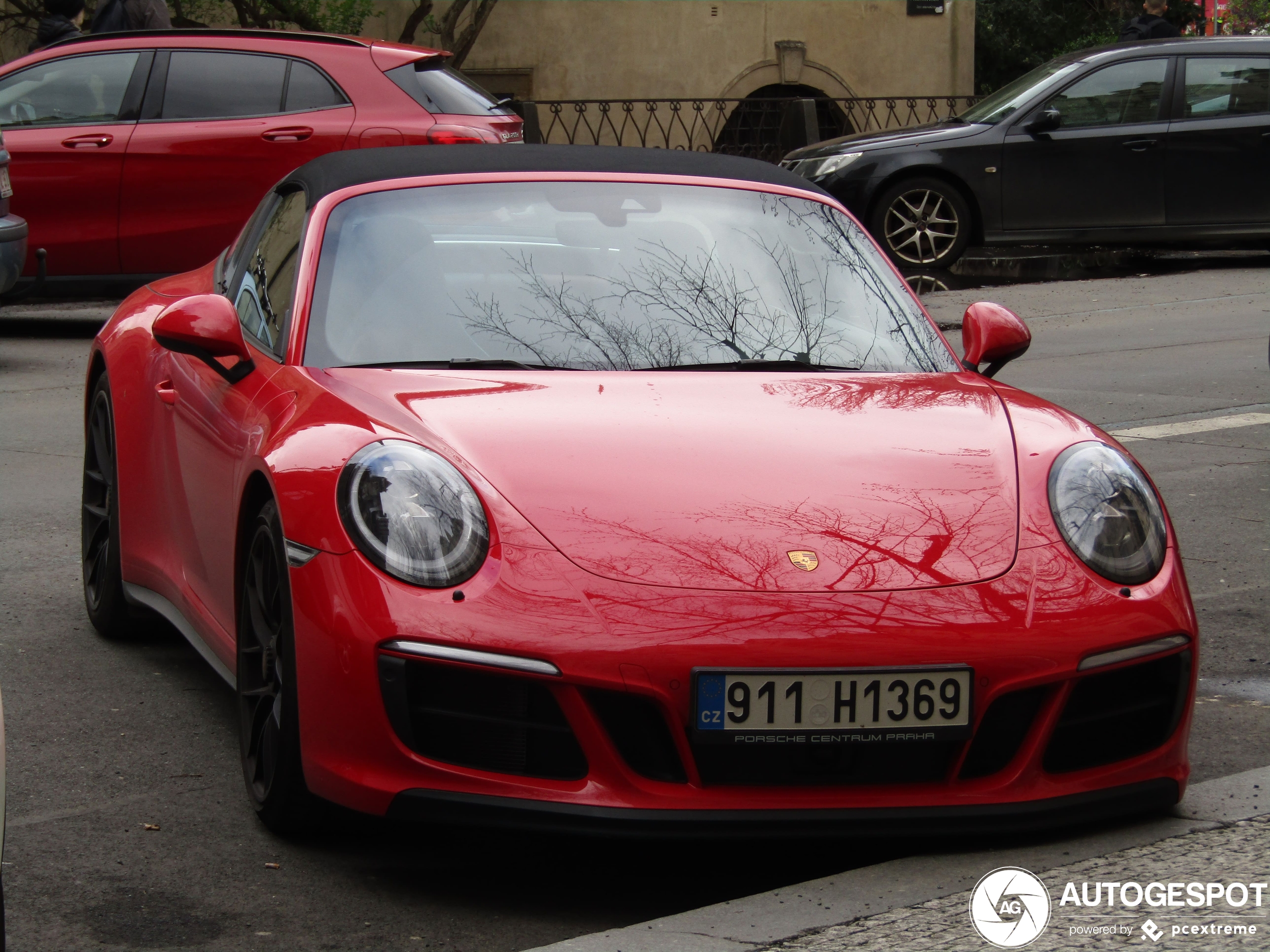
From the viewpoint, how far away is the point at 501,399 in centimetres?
379

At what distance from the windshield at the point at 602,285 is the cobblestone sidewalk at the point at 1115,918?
147 centimetres

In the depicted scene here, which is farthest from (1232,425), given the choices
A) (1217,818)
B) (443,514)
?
(443,514)

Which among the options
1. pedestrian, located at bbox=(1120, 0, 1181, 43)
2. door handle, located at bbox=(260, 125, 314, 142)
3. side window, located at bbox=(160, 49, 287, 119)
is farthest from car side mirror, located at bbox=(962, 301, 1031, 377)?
pedestrian, located at bbox=(1120, 0, 1181, 43)

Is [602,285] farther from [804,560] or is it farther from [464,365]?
[804,560]

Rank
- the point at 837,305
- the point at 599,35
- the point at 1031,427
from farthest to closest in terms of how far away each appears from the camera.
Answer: the point at 599,35, the point at 837,305, the point at 1031,427

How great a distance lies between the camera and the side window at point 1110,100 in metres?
14.7

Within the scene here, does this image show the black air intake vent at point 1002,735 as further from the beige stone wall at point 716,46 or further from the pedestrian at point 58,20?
the beige stone wall at point 716,46

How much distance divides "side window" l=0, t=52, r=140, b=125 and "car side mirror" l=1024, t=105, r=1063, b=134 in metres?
6.99

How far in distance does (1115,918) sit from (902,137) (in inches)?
485

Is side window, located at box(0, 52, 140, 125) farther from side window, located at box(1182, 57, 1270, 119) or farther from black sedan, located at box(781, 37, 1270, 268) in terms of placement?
side window, located at box(1182, 57, 1270, 119)

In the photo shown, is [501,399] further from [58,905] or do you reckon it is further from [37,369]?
[37,369]

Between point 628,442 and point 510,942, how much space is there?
989mm

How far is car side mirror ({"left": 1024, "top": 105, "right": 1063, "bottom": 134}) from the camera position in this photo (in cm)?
1452

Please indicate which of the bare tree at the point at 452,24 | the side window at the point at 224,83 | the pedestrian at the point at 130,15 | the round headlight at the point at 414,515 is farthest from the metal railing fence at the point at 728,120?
the round headlight at the point at 414,515
